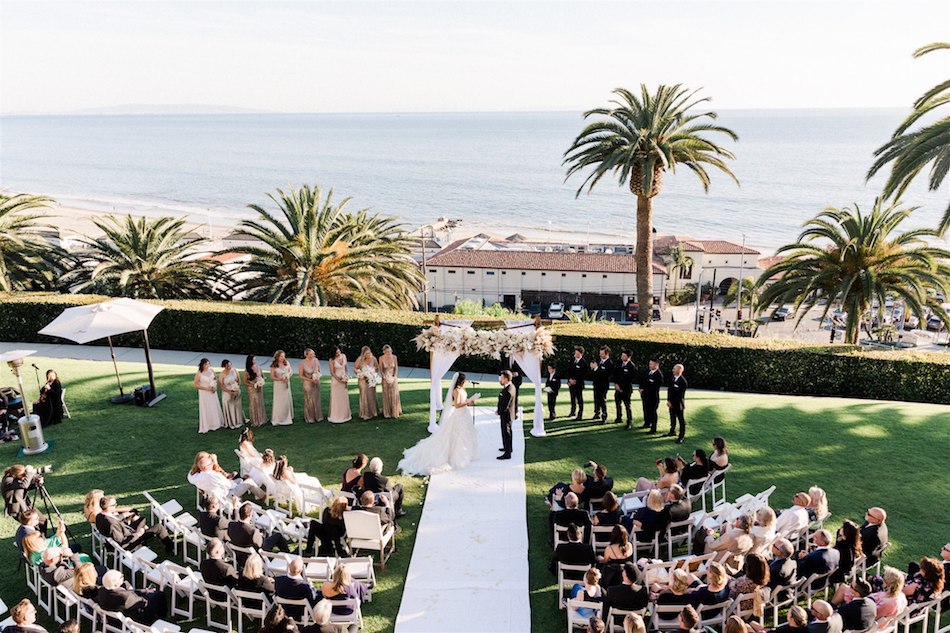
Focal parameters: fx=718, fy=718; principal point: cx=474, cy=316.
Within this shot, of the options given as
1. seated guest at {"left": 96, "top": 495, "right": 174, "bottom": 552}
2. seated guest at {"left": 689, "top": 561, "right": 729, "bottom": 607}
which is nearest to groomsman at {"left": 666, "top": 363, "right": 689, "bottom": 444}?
seated guest at {"left": 689, "top": 561, "right": 729, "bottom": 607}

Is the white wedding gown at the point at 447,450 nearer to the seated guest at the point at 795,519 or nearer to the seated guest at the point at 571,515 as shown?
the seated guest at the point at 571,515

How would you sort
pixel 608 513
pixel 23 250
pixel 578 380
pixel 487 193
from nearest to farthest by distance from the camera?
pixel 608 513
pixel 578 380
pixel 23 250
pixel 487 193

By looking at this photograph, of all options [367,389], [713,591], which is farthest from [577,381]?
[713,591]

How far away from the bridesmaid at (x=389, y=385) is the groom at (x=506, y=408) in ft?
10.0

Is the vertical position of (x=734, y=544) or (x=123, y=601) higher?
(x=734, y=544)

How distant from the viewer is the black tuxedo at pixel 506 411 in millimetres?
12891

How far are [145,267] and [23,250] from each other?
4365mm

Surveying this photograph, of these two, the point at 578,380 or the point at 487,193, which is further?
the point at 487,193

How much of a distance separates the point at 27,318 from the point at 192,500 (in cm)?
1345

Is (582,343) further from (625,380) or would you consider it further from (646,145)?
(646,145)

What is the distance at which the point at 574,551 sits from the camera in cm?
894

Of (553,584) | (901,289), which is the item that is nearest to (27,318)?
(553,584)

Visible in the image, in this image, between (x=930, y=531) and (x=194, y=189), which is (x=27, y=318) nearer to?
(x=930, y=531)

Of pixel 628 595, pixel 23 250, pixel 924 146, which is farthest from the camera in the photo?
pixel 23 250
